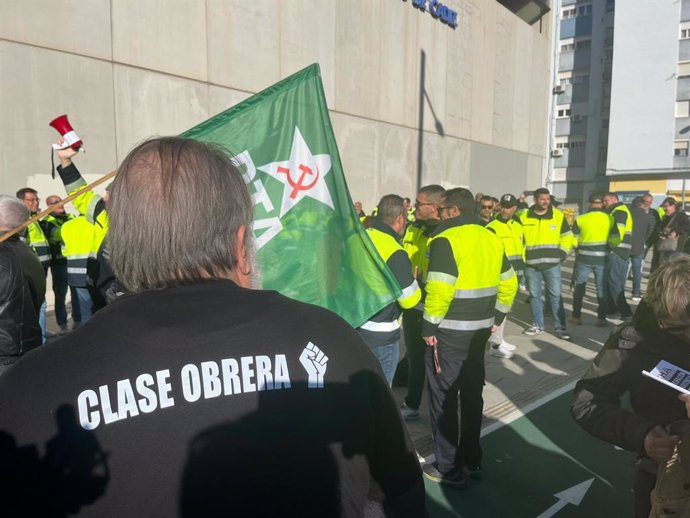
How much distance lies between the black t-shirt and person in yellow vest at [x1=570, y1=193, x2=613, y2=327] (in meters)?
8.21

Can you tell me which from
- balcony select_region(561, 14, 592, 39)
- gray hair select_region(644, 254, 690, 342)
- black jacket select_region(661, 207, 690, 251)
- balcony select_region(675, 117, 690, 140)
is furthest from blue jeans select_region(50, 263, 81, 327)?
balcony select_region(561, 14, 592, 39)

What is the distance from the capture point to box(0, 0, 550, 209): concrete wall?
8.72m

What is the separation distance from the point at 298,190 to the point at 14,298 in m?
1.66

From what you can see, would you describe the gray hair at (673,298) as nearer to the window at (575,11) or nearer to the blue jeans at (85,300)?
the blue jeans at (85,300)

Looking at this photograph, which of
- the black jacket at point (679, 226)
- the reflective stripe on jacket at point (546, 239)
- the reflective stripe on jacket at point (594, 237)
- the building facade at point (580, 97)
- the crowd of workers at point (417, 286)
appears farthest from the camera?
the building facade at point (580, 97)

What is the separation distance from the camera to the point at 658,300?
205 centimetres

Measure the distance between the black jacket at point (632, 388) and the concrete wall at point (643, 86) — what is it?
4066 cm

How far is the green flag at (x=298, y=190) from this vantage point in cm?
321

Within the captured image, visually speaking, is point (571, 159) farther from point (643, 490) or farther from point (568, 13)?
point (643, 490)

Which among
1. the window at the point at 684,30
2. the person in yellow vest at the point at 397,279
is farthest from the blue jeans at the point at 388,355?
the window at the point at 684,30

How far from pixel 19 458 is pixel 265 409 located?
1.42ft

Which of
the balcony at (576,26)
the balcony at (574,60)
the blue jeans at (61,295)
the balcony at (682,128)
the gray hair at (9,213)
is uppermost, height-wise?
the balcony at (576,26)

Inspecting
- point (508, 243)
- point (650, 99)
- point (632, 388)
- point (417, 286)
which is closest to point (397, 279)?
point (417, 286)

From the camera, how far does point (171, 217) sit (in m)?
1.14
